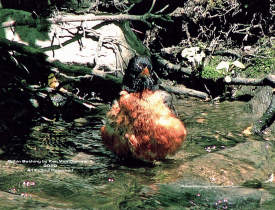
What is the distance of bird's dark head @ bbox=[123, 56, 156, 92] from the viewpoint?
455 cm

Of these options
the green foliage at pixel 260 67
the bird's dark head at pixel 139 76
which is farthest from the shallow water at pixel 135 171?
the green foliage at pixel 260 67

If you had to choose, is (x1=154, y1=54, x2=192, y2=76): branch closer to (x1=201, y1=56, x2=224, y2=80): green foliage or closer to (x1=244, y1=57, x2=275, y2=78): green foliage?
(x1=201, y1=56, x2=224, y2=80): green foliage

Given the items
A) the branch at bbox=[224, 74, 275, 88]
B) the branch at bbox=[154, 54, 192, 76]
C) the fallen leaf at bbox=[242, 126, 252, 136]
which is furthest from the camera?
the branch at bbox=[154, 54, 192, 76]

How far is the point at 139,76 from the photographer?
458cm

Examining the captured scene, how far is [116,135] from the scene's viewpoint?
14.7ft

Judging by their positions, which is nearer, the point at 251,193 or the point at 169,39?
the point at 251,193

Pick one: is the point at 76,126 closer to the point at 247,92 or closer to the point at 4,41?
the point at 4,41

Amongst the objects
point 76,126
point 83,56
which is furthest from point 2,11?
point 76,126

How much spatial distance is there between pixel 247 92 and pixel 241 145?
7.98 ft

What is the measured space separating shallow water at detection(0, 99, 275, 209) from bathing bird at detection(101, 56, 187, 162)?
0.78 feet

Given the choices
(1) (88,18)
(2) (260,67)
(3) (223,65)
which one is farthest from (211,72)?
(1) (88,18)

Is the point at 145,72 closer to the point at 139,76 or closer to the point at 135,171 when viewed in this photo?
the point at 139,76

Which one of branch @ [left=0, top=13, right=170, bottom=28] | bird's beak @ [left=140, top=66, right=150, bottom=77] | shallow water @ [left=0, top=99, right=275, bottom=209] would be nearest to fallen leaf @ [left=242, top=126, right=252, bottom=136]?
shallow water @ [left=0, top=99, right=275, bottom=209]

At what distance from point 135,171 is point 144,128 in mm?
487
